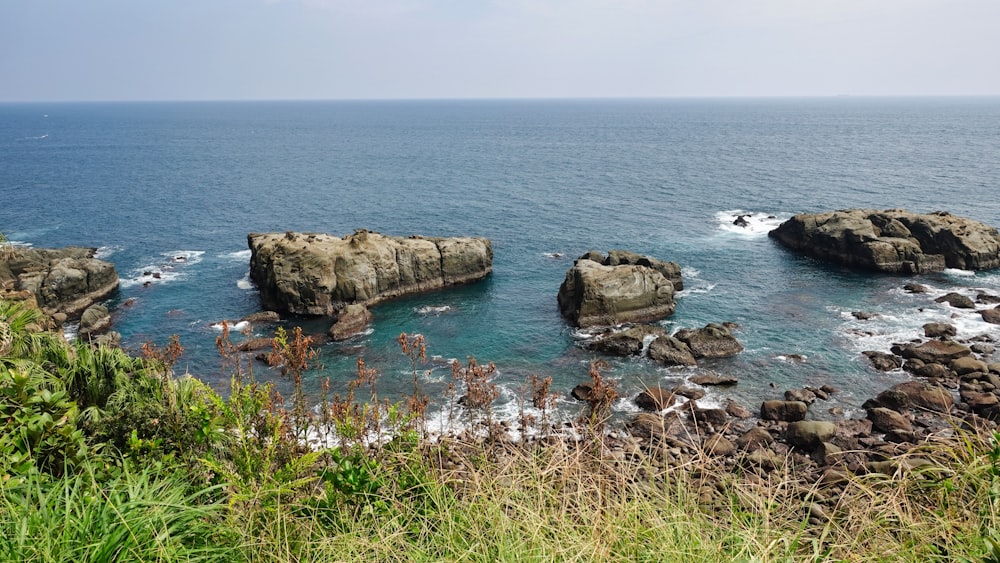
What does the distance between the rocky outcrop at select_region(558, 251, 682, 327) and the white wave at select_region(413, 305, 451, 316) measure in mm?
10422

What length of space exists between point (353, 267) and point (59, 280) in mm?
25986

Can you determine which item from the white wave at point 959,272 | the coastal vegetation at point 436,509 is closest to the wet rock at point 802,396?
the coastal vegetation at point 436,509

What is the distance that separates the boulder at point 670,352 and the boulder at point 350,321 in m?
A: 23.3

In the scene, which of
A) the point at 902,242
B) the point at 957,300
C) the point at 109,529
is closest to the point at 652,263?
the point at 957,300

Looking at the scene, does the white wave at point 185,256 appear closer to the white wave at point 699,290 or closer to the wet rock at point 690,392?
the white wave at point 699,290

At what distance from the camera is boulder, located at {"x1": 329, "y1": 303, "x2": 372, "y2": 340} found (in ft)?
159

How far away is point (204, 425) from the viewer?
36.6ft

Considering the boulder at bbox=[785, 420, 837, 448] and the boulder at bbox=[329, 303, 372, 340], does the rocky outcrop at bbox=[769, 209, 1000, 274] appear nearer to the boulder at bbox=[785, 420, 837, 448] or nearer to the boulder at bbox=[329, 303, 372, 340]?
the boulder at bbox=[785, 420, 837, 448]

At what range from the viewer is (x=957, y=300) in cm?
5150

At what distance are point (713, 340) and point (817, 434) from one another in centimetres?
1297

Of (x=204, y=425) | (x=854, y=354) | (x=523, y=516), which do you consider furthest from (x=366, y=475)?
(x=854, y=354)

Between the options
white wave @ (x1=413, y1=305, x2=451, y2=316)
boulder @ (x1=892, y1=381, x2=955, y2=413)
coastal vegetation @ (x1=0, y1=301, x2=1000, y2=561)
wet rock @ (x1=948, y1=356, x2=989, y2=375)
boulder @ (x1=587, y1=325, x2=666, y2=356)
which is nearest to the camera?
coastal vegetation @ (x1=0, y1=301, x2=1000, y2=561)

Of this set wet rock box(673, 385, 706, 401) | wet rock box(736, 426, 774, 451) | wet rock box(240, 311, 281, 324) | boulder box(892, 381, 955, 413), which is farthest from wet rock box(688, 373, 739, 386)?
wet rock box(240, 311, 281, 324)

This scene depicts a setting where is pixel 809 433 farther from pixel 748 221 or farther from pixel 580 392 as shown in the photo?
pixel 748 221
